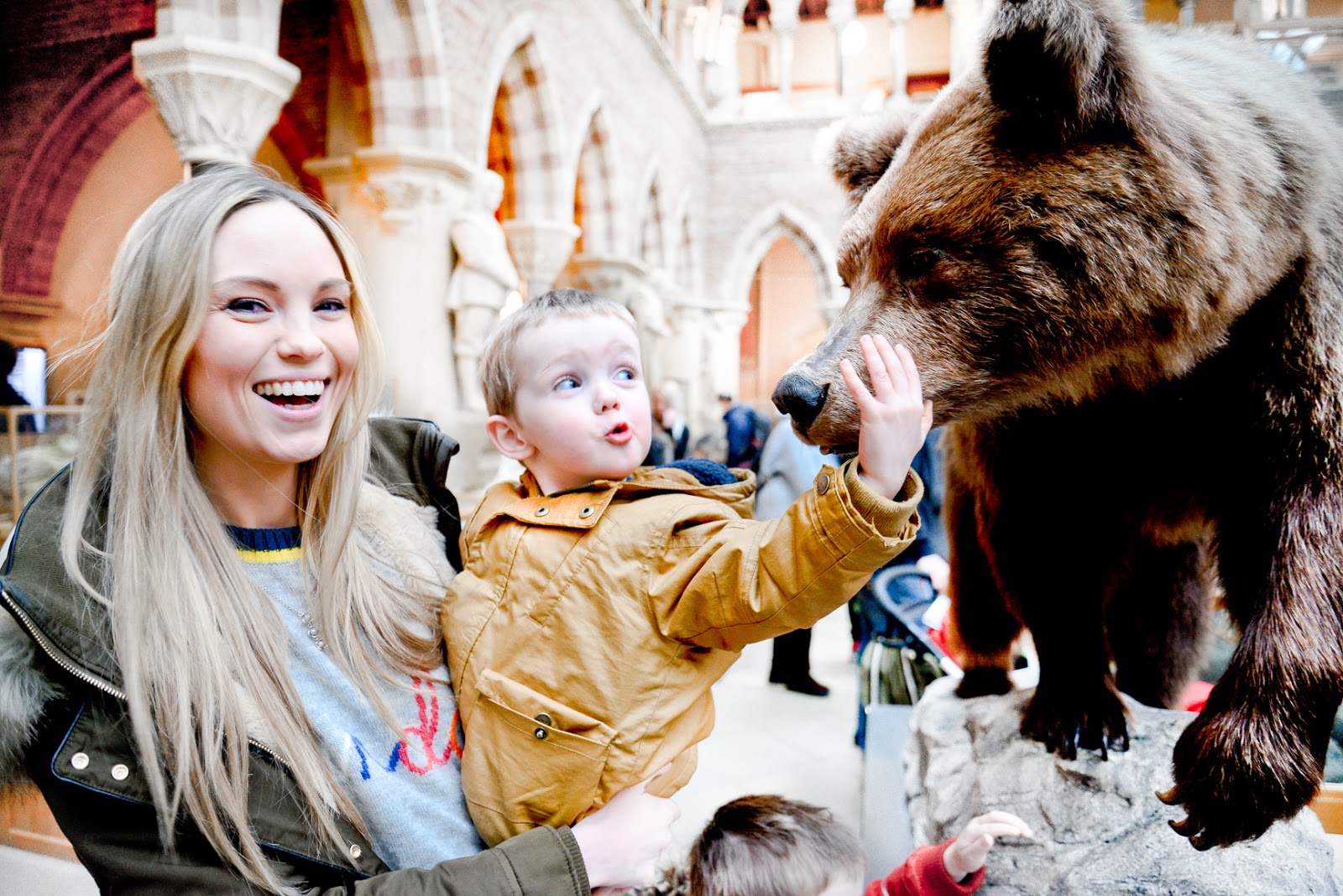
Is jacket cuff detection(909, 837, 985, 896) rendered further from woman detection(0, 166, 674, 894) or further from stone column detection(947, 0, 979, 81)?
stone column detection(947, 0, 979, 81)

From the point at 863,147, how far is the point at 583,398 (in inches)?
20.5

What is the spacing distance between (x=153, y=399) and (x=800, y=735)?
292 cm

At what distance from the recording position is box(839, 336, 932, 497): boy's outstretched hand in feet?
2.69

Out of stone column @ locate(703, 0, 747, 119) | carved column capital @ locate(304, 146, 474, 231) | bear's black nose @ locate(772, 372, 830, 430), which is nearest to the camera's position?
bear's black nose @ locate(772, 372, 830, 430)

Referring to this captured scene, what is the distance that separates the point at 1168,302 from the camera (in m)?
0.81

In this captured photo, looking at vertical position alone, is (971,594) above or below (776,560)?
below

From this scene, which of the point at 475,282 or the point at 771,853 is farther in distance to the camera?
the point at 475,282

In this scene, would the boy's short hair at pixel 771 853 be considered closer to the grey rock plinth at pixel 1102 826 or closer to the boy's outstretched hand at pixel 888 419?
the grey rock plinth at pixel 1102 826

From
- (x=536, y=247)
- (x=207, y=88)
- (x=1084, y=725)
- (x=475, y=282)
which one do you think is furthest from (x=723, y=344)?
(x=1084, y=725)

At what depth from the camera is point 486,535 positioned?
3.92ft

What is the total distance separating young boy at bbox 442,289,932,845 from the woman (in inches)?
2.9

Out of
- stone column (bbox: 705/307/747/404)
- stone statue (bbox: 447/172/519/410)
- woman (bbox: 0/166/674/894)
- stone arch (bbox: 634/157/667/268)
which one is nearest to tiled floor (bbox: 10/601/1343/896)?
woman (bbox: 0/166/674/894)

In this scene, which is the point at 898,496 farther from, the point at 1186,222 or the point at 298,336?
the point at 298,336

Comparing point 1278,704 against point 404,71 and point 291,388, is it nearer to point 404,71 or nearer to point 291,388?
point 291,388
